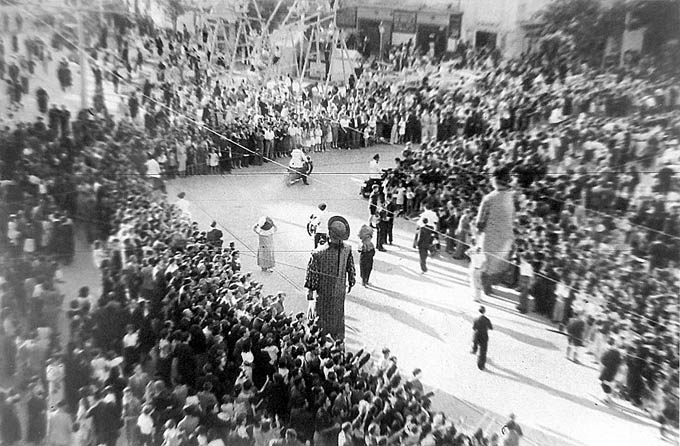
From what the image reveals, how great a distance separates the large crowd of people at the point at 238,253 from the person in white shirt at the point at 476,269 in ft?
0.22

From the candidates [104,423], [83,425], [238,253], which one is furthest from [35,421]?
[238,253]

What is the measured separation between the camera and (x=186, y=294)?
3449mm

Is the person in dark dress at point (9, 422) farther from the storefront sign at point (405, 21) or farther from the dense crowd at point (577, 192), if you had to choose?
the storefront sign at point (405, 21)

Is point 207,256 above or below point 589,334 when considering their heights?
above

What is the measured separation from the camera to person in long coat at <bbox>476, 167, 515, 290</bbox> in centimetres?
343

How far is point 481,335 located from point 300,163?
1319 mm

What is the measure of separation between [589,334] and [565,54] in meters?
1.47

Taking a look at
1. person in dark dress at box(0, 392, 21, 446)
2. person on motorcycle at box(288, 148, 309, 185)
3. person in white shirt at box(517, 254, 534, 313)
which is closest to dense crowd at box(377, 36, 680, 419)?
person in white shirt at box(517, 254, 534, 313)

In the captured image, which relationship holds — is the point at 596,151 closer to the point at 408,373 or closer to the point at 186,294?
the point at 408,373

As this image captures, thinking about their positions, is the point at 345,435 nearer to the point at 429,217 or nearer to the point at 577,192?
the point at 429,217

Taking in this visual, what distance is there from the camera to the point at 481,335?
134 inches

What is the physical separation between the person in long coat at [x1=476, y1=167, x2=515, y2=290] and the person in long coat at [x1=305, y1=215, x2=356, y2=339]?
71cm

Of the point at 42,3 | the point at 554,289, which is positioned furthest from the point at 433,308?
the point at 42,3

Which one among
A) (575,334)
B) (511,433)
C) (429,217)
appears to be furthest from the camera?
(429,217)
